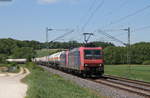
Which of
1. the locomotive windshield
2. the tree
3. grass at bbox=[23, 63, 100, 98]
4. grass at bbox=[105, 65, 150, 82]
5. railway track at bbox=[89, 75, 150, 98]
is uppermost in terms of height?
the tree

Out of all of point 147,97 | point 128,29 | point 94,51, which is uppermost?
point 128,29

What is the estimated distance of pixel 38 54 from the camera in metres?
170

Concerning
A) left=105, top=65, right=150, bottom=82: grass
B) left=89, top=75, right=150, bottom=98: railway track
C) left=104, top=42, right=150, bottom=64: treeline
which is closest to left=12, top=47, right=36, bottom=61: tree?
left=104, top=42, right=150, bottom=64: treeline

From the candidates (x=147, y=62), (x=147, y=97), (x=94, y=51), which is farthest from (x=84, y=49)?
(x=147, y=62)

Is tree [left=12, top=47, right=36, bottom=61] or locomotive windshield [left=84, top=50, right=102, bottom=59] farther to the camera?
tree [left=12, top=47, right=36, bottom=61]

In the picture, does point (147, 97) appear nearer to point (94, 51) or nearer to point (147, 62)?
point (94, 51)

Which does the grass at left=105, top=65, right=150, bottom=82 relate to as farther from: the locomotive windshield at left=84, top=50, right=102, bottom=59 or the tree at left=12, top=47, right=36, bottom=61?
the tree at left=12, top=47, right=36, bottom=61

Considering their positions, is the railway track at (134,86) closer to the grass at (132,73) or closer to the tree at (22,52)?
the grass at (132,73)

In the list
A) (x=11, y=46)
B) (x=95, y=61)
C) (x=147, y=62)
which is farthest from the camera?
(x=11, y=46)

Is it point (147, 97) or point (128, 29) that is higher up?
point (128, 29)

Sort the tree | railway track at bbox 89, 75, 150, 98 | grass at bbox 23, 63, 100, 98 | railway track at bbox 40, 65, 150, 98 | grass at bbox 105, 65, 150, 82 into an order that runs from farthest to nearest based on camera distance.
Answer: the tree → grass at bbox 105, 65, 150, 82 → railway track at bbox 40, 65, 150, 98 → railway track at bbox 89, 75, 150, 98 → grass at bbox 23, 63, 100, 98

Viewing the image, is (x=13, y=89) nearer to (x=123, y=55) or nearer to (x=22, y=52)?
(x=123, y=55)

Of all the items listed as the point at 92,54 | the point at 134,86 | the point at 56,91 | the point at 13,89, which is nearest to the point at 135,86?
the point at 134,86

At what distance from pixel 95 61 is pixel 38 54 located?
134 metres
